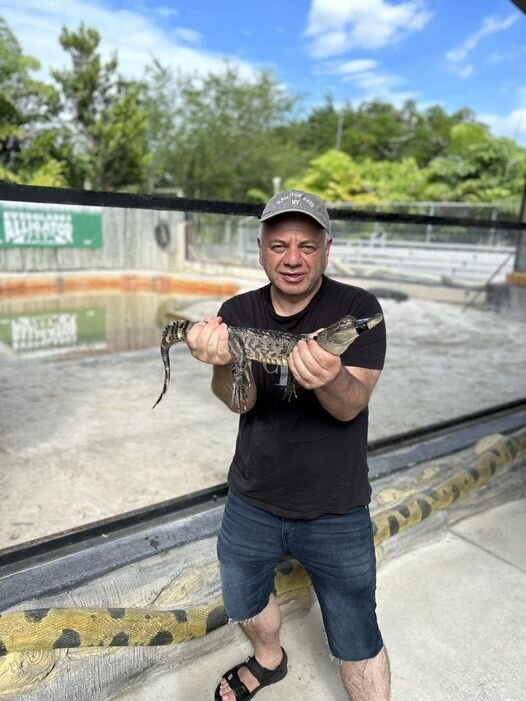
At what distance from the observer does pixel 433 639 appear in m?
2.11

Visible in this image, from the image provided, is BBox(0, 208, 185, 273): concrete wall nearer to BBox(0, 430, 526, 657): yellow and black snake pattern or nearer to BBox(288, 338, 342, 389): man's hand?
BBox(0, 430, 526, 657): yellow and black snake pattern

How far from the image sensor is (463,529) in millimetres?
2916

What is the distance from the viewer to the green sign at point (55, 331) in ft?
31.4

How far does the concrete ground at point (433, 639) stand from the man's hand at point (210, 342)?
46.7 inches

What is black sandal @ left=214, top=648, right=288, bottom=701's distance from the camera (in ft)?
5.93

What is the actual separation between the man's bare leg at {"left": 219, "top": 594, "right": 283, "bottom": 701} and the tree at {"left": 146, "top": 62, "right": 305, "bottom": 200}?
34702mm

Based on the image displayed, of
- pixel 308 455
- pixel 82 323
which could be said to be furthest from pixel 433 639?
pixel 82 323

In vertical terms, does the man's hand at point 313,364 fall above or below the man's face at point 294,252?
below

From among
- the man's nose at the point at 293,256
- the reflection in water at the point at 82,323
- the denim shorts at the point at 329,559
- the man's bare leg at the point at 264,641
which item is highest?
the man's nose at the point at 293,256

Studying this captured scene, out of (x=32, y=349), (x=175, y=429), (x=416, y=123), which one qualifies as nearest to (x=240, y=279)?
(x=32, y=349)

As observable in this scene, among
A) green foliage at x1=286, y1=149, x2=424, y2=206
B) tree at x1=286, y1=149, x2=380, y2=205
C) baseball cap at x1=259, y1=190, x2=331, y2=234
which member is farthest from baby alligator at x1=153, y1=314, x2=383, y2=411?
tree at x1=286, y1=149, x2=380, y2=205

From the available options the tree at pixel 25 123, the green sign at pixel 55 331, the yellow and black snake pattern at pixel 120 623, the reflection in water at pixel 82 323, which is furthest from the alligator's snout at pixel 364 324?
the tree at pixel 25 123

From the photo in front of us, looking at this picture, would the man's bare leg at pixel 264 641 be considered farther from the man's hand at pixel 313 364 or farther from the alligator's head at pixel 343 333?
the alligator's head at pixel 343 333

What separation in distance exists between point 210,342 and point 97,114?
1066 inches
